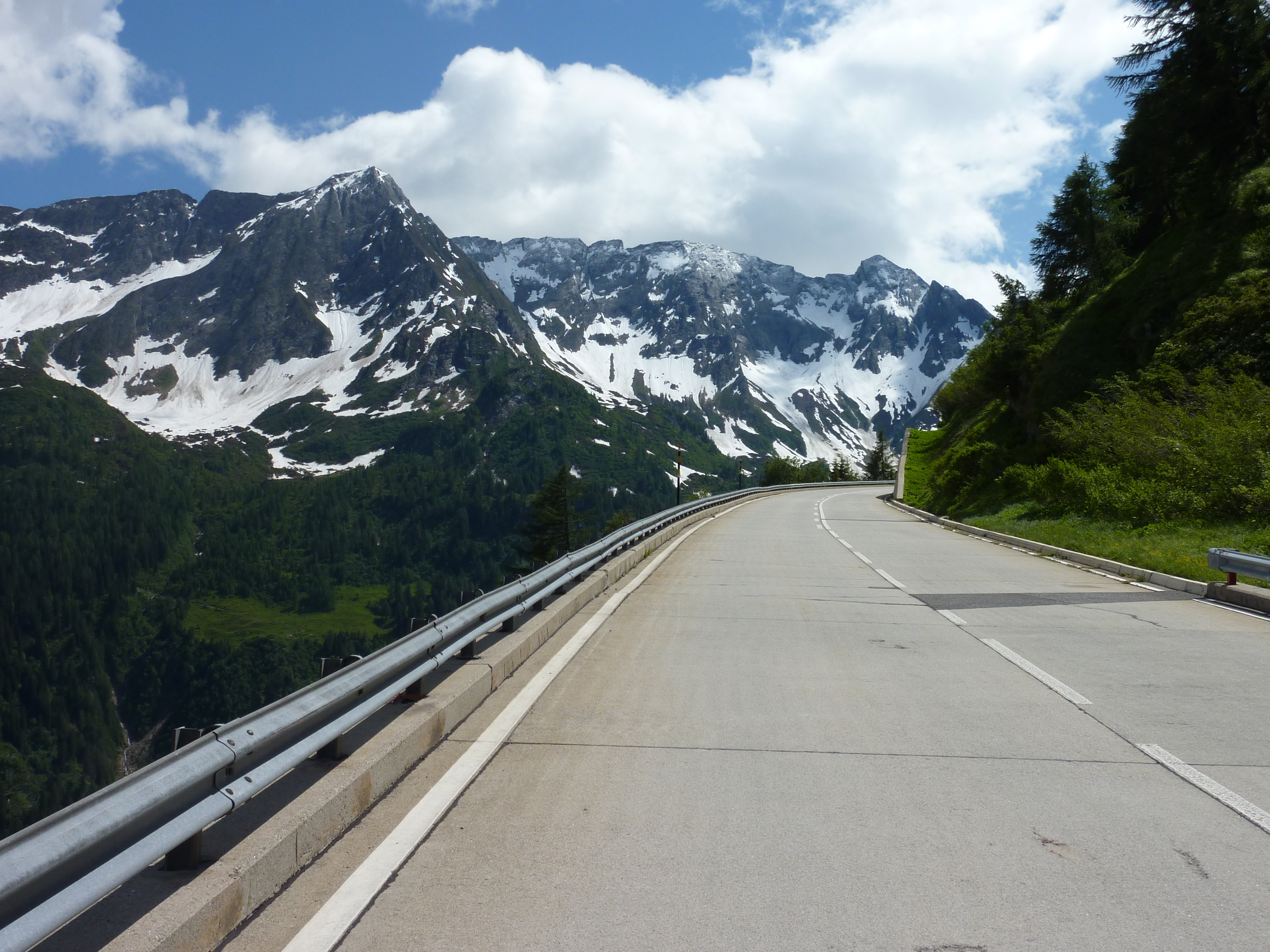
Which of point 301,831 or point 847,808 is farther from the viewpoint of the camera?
point 847,808

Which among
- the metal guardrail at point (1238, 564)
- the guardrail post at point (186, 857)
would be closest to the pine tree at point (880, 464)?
the metal guardrail at point (1238, 564)

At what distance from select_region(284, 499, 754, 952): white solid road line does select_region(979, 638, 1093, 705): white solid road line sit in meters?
3.76

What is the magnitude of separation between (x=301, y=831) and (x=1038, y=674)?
5749 mm

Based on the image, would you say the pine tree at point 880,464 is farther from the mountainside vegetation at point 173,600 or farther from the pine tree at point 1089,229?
the pine tree at point 1089,229

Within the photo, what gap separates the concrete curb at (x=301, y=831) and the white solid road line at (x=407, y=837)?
22 centimetres

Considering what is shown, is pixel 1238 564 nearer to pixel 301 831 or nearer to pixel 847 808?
pixel 847 808

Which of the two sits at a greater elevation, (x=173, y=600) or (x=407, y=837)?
(x=407, y=837)

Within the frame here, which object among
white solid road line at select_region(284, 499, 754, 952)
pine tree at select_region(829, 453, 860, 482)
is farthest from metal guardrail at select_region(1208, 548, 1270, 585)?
pine tree at select_region(829, 453, 860, 482)

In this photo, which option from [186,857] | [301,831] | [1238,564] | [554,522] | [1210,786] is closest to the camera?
[186,857]

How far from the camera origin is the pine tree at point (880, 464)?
11681 cm

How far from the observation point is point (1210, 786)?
4352 millimetres

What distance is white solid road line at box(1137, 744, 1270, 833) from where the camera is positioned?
3.94 metres

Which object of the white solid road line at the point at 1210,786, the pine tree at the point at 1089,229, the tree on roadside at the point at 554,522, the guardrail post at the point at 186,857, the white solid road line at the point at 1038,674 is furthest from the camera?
the tree on roadside at the point at 554,522

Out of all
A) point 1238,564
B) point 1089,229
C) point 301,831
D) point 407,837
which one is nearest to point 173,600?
point 1089,229
